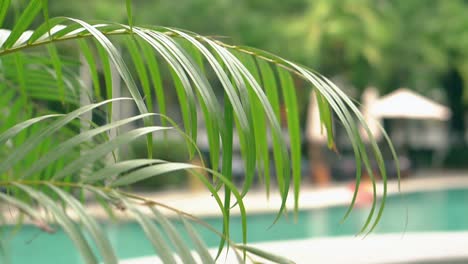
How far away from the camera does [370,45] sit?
1537 centimetres

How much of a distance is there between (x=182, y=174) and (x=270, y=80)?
12.6 m

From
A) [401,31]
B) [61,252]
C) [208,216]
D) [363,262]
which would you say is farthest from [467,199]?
[363,262]

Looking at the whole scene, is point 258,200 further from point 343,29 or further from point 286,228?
point 343,29

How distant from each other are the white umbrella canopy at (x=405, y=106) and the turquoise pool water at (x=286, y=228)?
2.61 metres

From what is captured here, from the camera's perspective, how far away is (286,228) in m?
10.2

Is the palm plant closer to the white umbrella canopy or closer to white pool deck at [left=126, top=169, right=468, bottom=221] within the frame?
white pool deck at [left=126, top=169, right=468, bottom=221]

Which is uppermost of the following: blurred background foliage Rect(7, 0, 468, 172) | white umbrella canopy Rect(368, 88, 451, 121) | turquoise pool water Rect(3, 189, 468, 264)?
blurred background foliage Rect(7, 0, 468, 172)

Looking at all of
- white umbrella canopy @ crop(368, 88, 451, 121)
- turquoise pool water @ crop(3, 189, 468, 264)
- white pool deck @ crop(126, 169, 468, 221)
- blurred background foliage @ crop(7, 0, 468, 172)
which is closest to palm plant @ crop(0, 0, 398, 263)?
turquoise pool water @ crop(3, 189, 468, 264)

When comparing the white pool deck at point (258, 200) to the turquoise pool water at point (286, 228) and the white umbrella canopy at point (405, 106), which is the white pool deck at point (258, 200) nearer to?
the turquoise pool water at point (286, 228)

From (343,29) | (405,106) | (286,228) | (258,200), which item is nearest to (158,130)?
(286,228)

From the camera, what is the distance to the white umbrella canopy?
15.3 m

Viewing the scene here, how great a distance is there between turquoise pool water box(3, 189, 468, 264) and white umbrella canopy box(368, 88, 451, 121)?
2.61 metres

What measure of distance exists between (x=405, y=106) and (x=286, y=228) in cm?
615

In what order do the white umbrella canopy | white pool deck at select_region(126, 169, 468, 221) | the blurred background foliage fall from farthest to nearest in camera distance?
the white umbrella canopy, the blurred background foliage, white pool deck at select_region(126, 169, 468, 221)
